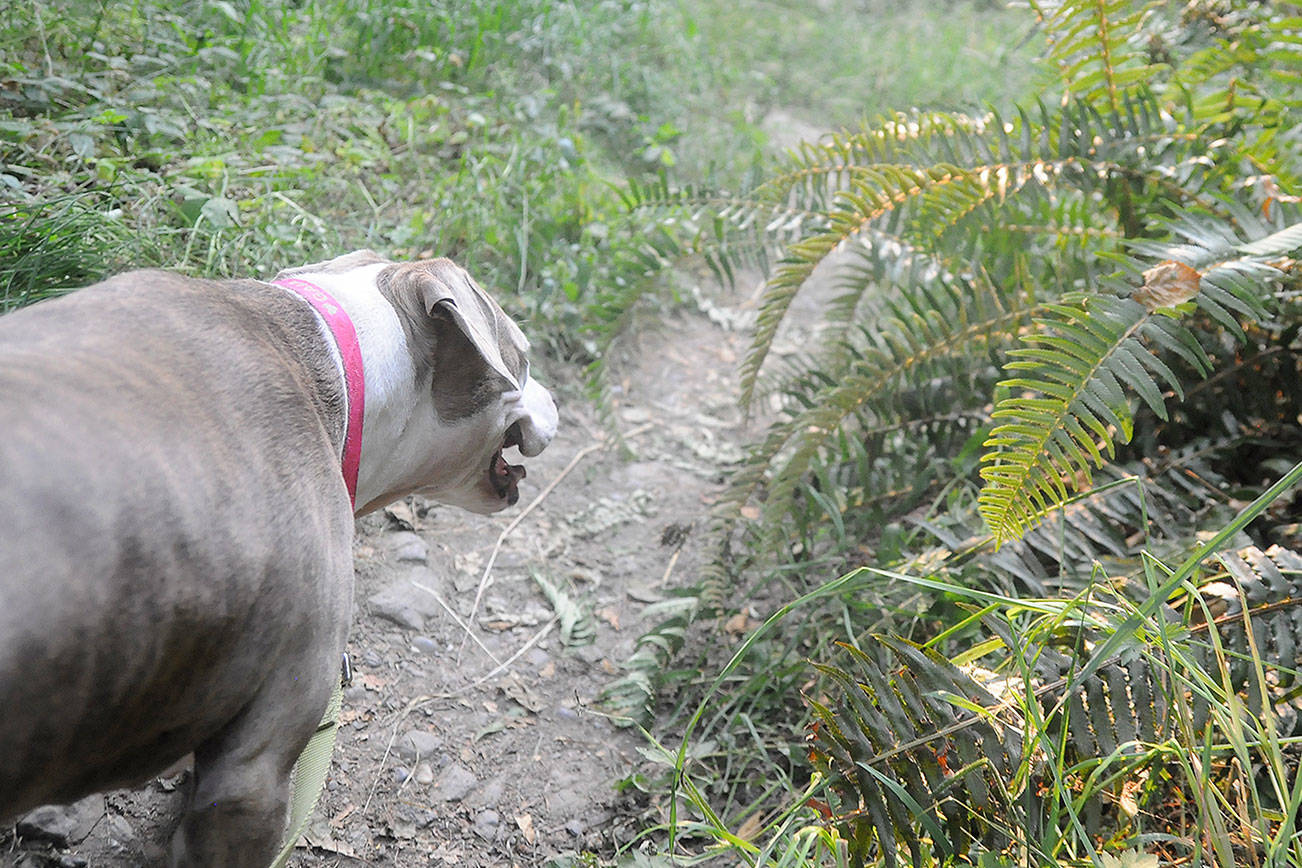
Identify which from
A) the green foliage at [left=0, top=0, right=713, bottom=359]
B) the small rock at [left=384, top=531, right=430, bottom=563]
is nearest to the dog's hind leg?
the small rock at [left=384, top=531, right=430, bottom=563]

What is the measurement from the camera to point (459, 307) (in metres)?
2.09

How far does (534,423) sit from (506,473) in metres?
0.19

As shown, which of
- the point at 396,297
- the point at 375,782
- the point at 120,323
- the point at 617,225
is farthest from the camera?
the point at 617,225

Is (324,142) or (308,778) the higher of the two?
(324,142)

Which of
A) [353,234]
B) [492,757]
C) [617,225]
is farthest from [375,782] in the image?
[617,225]

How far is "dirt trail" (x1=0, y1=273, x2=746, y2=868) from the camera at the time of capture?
2102mm

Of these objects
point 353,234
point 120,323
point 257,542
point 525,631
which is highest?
point 120,323

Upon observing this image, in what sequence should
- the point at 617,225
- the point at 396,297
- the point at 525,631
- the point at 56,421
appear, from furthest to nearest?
the point at 617,225
the point at 525,631
the point at 396,297
the point at 56,421

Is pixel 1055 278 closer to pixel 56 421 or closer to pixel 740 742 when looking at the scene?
pixel 740 742

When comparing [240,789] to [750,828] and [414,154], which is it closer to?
[750,828]

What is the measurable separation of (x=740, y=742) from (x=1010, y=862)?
944 millimetres

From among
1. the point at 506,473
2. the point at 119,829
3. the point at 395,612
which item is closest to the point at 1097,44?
the point at 506,473

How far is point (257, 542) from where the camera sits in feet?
5.05

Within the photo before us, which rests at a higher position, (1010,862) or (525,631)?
(1010,862)
